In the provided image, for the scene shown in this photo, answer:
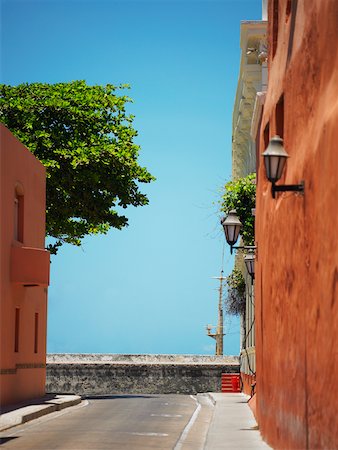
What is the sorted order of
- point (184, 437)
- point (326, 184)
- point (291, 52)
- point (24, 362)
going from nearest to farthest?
point (326, 184) < point (291, 52) < point (184, 437) < point (24, 362)

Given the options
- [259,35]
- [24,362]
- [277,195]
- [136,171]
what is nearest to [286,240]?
[277,195]

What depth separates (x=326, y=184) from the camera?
11461 mm

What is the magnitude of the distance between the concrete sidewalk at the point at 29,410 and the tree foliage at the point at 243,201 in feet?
26.1

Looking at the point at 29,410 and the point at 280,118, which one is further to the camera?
the point at 29,410

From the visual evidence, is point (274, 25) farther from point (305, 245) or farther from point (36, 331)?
point (36, 331)

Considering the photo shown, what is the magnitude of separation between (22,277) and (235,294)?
16967mm

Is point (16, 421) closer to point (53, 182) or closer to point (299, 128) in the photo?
point (299, 128)

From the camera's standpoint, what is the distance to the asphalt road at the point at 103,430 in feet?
59.2

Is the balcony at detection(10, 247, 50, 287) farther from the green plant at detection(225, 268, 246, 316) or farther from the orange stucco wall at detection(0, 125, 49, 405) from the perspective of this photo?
the green plant at detection(225, 268, 246, 316)

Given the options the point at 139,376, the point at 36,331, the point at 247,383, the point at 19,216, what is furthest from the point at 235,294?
the point at 19,216

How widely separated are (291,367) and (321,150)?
154 inches

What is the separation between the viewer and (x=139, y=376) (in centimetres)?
5084

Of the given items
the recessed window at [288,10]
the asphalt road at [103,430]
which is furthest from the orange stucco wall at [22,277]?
the recessed window at [288,10]

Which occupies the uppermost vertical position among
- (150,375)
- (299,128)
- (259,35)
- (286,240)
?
(259,35)
